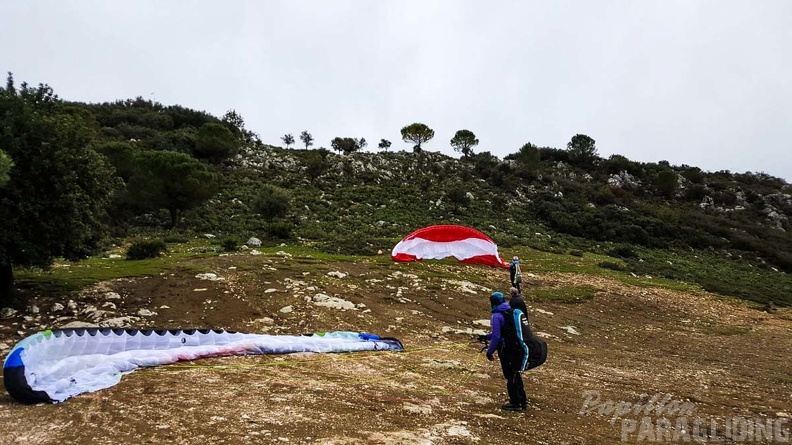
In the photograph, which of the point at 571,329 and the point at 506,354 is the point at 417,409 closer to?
the point at 506,354

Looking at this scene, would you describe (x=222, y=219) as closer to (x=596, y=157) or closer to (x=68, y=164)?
(x=68, y=164)

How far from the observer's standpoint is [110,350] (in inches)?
384

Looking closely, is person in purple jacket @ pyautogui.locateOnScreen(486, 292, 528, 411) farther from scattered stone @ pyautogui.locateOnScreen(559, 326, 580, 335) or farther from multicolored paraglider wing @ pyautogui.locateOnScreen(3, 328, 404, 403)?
scattered stone @ pyautogui.locateOnScreen(559, 326, 580, 335)

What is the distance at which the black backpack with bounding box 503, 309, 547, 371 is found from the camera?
317 inches

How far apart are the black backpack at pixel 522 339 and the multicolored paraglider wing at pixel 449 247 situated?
1194cm

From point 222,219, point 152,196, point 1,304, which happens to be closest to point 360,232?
point 222,219

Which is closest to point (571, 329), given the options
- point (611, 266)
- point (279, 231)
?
Answer: point (611, 266)

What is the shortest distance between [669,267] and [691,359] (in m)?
25.0

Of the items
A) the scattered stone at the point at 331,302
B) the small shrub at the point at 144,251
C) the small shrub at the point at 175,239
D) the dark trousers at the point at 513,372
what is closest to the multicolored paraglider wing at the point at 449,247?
the scattered stone at the point at 331,302

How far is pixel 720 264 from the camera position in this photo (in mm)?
42844

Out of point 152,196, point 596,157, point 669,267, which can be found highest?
point 596,157

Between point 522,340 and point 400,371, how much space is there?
3608mm

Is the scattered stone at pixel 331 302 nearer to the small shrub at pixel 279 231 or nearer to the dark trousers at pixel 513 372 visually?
the dark trousers at pixel 513 372

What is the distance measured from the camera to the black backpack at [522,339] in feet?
26.4
